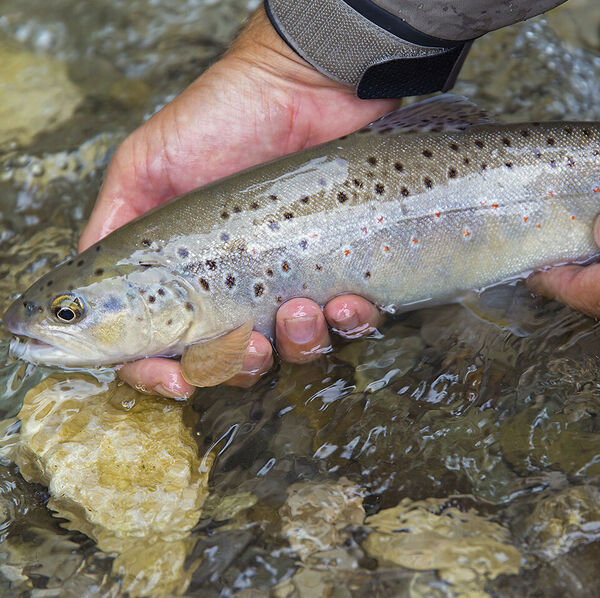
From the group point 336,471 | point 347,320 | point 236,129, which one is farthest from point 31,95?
point 336,471

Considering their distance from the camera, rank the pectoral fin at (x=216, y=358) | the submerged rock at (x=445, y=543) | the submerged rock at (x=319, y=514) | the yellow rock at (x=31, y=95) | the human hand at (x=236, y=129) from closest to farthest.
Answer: the submerged rock at (x=445, y=543) → the submerged rock at (x=319, y=514) → the pectoral fin at (x=216, y=358) → the human hand at (x=236, y=129) → the yellow rock at (x=31, y=95)

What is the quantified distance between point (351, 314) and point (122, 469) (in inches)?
40.5

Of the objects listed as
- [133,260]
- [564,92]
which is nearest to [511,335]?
[133,260]

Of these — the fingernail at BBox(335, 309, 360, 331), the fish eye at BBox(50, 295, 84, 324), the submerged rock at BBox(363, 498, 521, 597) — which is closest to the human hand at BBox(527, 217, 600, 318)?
the fingernail at BBox(335, 309, 360, 331)

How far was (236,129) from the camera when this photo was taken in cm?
294

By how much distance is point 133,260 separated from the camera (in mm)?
2520

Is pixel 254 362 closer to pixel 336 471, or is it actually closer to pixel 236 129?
pixel 336 471

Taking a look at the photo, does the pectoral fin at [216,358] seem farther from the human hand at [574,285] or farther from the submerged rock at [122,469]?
the human hand at [574,285]

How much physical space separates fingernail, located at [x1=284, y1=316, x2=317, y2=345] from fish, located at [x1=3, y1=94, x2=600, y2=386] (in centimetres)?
10

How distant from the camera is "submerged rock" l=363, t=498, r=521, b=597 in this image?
1.75m

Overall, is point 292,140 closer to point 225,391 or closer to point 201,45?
point 225,391

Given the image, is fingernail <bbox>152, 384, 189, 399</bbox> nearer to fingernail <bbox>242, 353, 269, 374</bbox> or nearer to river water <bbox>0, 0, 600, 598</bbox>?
river water <bbox>0, 0, 600, 598</bbox>

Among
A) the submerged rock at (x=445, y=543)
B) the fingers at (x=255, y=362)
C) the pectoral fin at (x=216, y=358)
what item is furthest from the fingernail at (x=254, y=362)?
the submerged rock at (x=445, y=543)

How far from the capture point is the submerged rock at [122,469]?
2.01 m
